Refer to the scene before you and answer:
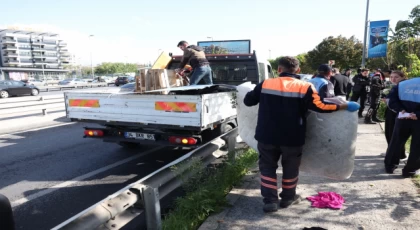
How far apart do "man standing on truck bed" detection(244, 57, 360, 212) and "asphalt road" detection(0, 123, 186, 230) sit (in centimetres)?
236

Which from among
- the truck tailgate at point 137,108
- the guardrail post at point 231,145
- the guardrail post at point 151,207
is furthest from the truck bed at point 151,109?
the guardrail post at point 151,207

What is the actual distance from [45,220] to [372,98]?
27.9ft

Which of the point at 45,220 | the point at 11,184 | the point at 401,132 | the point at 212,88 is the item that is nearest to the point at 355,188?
the point at 401,132

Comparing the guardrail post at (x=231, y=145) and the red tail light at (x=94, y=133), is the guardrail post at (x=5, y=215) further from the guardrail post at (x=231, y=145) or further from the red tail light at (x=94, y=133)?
the red tail light at (x=94, y=133)

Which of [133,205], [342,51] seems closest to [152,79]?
[133,205]

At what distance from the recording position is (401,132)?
14.5 feet

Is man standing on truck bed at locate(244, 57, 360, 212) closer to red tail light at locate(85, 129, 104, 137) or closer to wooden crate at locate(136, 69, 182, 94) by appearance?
wooden crate at locate(136, 69, 182, 94)

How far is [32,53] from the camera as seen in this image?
→ 112000mm

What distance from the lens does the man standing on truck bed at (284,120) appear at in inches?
127

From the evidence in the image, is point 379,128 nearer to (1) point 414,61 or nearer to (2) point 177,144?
(1) point 414,61

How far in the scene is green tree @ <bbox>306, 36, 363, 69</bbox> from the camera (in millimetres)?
36281

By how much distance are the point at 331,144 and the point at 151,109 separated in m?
2.55

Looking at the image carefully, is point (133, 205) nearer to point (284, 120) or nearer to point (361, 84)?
point (284, 120)

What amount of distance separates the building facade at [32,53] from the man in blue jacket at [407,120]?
353 ft
